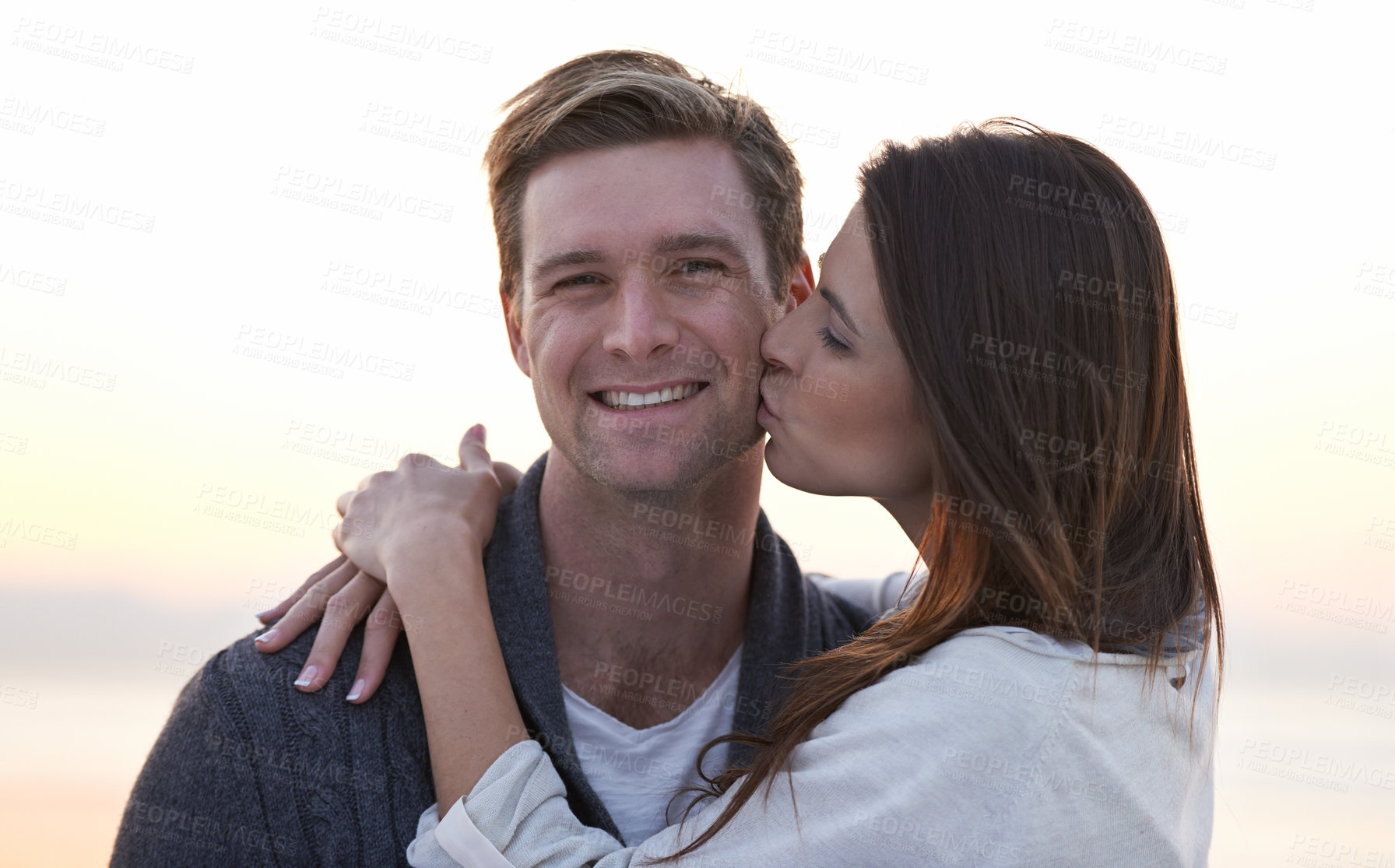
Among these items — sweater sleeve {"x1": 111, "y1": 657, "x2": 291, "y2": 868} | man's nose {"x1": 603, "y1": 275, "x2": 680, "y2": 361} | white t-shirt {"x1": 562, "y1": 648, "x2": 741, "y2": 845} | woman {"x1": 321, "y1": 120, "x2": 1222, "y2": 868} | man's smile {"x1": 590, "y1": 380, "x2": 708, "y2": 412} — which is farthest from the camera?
man's smile {"x1": 590, "y1": 380, "x2": 708, "y2": 412}

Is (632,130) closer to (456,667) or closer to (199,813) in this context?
(456,667)

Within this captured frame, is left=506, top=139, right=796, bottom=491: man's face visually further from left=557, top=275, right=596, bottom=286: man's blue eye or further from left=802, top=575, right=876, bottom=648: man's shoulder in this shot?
left=802, top=575, right=876, bottom=648: man's shoulder

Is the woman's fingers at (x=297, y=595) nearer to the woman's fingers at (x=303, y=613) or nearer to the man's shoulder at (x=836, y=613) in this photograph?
the woman's fingers at (x=303, y=613)

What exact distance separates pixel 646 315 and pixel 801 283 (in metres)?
0.63

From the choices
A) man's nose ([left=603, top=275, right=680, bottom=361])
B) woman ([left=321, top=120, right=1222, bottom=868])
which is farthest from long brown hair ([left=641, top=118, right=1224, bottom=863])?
man's nose ([left=603, top=275, right=680, bottom=361])

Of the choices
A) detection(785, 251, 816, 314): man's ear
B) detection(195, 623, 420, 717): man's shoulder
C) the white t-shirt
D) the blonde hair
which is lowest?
the white t-shirt

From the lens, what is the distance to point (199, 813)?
212 centimetres

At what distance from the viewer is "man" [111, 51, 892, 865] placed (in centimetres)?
217

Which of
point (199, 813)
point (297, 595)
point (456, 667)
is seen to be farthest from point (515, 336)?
point (199, 813)

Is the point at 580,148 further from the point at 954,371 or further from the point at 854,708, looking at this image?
the point at 854,708

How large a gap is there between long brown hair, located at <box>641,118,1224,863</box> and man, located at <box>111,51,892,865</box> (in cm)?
48

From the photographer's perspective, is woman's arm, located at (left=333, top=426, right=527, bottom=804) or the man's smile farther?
the man's smile

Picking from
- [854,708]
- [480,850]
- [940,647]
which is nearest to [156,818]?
[480,850]

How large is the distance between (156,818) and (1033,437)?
180 cm
